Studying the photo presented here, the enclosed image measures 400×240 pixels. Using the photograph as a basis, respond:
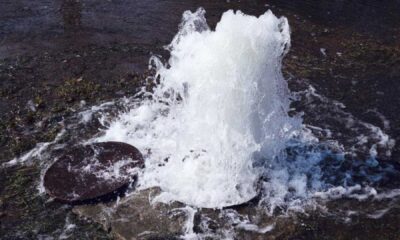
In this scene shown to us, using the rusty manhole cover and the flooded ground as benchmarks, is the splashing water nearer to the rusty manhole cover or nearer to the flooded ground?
the rusty manhole cover

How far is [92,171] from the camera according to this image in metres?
6.94

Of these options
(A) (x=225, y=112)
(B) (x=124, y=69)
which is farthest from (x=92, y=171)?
(B) (x=124, y=69)

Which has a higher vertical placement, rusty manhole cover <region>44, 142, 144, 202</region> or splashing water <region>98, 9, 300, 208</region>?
splashing water <region>98, 9, 300, 208</region>

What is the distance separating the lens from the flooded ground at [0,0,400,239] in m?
6.40

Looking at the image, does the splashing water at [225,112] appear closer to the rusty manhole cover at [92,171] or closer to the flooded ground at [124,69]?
the rusty manhole cover at [92,171]

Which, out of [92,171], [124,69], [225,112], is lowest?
[92,171]

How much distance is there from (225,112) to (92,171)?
2.10m

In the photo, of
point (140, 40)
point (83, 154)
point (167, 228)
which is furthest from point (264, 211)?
point (140, 40)

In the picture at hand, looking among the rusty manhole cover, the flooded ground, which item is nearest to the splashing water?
the rusty manhole cover

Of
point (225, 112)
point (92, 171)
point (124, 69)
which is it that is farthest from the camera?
point (124, 69)

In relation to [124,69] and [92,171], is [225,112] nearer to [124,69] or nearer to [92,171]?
[92,171]

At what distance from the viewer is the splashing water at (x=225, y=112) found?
6.50 m

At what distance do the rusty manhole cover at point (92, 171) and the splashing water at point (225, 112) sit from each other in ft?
1.01

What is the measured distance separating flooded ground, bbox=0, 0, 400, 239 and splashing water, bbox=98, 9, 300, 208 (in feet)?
2.32
